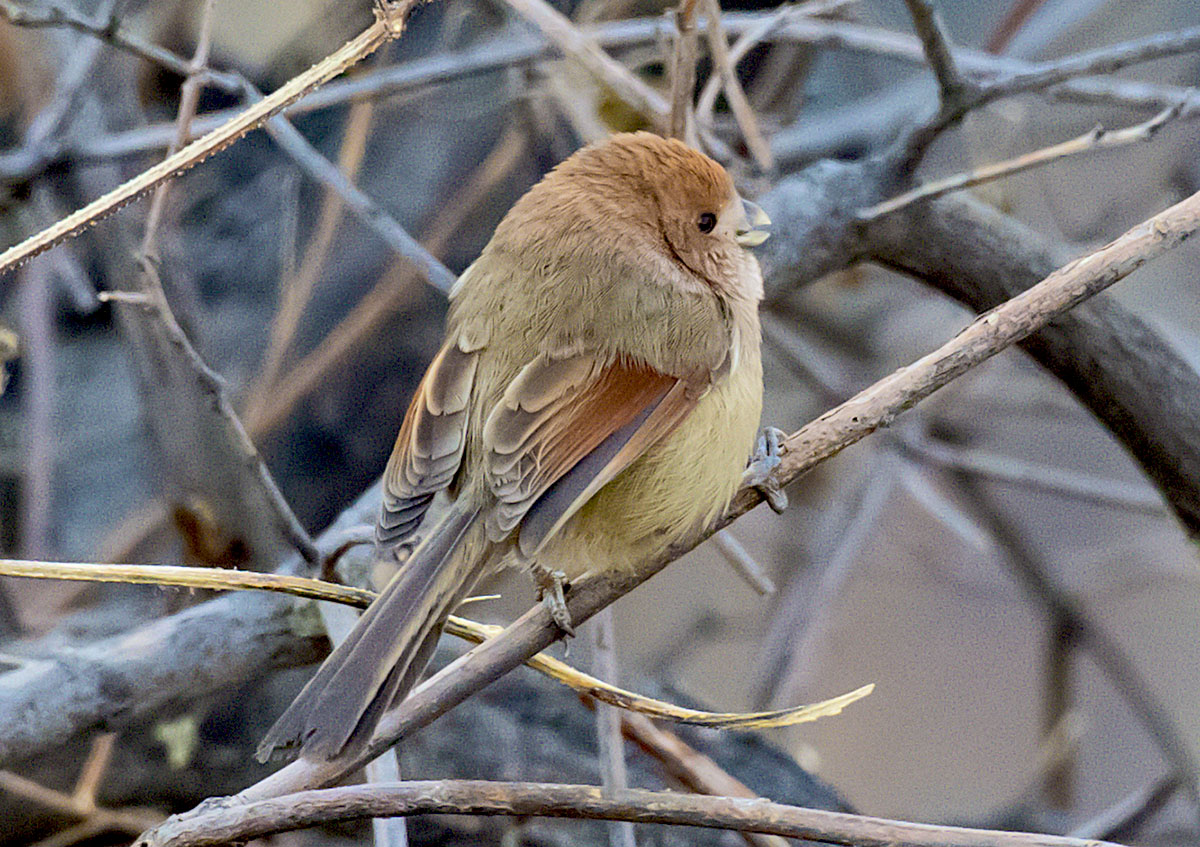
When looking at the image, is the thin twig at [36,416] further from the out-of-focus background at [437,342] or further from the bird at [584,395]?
the bird at [584,395]

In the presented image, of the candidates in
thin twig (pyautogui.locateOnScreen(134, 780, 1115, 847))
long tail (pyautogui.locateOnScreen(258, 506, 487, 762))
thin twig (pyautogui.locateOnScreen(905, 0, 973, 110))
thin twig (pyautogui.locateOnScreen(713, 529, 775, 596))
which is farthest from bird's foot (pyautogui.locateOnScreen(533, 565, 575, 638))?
thin twig (pyautogui.locateOnScreen(905, 0, 973, 110))

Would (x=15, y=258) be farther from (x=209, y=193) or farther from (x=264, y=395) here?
(x=209, y=193)

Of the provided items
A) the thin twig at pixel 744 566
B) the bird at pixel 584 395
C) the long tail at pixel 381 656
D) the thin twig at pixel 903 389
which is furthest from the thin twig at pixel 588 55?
the long tail at pixel 381 656

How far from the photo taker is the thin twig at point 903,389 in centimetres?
142

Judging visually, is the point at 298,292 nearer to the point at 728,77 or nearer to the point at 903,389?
the point at 728,77

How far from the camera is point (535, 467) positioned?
5.45ft

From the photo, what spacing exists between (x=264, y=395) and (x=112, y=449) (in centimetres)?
78

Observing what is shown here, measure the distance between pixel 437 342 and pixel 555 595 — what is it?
6.29ft

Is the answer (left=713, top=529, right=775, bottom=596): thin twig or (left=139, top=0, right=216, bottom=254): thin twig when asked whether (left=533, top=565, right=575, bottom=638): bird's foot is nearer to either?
(left=713, top=529, right=775, bottom=596): thin twig

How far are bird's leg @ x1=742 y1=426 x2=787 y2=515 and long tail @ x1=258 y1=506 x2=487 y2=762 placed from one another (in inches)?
16.3

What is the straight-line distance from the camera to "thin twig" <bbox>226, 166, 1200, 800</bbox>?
4.64ft

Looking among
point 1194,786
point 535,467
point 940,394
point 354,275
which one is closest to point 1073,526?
point 940,394

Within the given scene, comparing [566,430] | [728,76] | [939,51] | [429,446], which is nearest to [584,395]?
[566,430]

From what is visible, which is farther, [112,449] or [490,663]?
[112,449]
